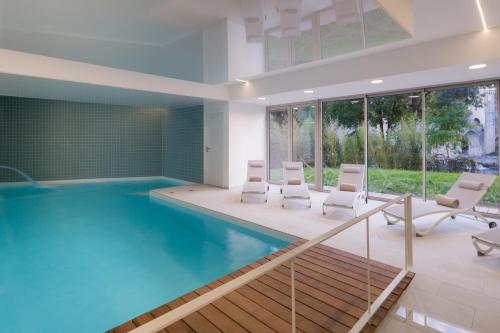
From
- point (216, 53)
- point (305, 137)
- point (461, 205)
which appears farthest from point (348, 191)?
point (216, 53)

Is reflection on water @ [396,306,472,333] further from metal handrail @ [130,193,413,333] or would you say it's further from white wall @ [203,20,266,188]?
white wall @ [203,20,266,188]

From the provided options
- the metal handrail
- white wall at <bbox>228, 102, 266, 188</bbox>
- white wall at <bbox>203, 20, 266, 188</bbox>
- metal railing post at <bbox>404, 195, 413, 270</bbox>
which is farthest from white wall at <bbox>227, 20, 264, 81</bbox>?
the metal handrail

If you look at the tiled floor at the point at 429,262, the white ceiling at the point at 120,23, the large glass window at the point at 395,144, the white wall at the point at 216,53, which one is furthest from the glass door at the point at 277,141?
the tiled floor at the point at 429,262

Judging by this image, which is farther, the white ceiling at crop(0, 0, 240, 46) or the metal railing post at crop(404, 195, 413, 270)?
the white ceiling at crop(0, 0, 240, 46)

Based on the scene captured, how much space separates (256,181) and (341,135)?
2438 millimetres

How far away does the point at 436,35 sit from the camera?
175 inches

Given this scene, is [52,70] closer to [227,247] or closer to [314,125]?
[227,247]

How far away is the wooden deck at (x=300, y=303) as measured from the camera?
2.13 m

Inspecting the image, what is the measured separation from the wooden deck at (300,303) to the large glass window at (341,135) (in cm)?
453

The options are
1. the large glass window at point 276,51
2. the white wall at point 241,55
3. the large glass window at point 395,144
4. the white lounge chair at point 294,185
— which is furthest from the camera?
the white wall at point 241,55

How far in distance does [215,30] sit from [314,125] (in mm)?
3568

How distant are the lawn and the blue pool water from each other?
3.55m

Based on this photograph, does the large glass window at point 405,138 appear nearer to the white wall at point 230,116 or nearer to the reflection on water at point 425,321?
the white wall at point 230,116

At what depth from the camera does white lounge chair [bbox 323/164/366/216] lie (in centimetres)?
521
